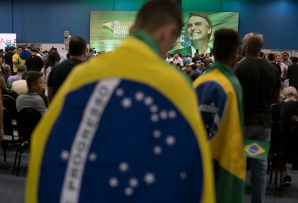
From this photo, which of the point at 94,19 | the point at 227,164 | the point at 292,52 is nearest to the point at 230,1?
the point at 292,52

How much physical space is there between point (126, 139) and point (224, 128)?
129cm

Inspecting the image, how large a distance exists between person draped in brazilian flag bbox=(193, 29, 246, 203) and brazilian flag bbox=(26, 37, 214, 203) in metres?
1.18

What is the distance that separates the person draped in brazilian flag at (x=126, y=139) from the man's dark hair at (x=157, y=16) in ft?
0.54

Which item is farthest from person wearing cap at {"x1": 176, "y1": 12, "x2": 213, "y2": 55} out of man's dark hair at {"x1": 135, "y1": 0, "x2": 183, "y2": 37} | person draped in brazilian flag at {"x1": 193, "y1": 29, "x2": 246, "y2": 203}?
man's dark hair at {"x1": 135, "y1": 0, "x2": 183, "y2": 37}

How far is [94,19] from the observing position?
70.5 ft

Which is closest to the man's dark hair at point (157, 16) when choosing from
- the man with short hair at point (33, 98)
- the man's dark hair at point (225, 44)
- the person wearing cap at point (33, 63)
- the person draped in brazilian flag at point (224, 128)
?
the person draped in brazilian flag at point (224, 128)

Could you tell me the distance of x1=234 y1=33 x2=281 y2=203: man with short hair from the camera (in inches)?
120

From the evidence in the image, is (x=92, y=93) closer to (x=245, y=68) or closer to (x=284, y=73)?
(x=245, y=68)

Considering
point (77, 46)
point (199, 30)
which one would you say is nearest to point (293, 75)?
point (77, 46)

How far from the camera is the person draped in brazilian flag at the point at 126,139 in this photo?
96 cm

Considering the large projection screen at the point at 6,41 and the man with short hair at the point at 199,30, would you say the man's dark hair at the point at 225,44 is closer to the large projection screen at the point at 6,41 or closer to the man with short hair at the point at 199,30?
the man with short hair at the point at 199,30

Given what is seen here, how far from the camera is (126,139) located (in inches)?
37.7

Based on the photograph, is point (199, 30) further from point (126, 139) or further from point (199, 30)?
point (126, 139)

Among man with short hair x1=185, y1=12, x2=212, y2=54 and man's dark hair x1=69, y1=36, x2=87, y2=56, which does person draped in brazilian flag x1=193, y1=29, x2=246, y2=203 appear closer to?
man's dark hair x1=69, y1=36, x2=87, y2=56
